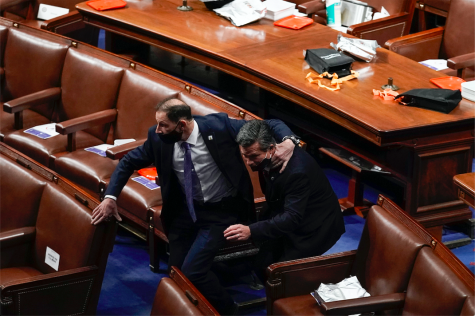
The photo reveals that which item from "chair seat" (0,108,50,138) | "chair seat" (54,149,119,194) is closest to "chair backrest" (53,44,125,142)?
"chair seat" (0,108,50,138)

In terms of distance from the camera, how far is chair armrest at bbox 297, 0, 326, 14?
549 centimetres

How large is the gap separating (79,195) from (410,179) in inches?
69.7

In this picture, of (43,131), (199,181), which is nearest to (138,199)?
(199,181)

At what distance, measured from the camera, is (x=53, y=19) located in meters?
5.74

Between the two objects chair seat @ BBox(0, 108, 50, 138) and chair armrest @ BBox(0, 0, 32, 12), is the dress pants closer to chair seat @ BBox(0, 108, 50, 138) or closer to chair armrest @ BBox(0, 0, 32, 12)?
chair seat @ BBox(0, 108, 50, 138)

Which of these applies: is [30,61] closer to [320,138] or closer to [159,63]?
[159,63]

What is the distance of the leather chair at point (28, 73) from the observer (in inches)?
183

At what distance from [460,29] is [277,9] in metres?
1.36

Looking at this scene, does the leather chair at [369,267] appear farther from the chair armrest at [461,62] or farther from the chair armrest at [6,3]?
the chair armrest at [6,3]

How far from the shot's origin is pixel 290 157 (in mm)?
2953

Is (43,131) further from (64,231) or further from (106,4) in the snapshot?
(64,231)

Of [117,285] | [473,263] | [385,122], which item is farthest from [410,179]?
[117,285]

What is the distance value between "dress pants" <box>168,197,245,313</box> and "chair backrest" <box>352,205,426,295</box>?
0.64m

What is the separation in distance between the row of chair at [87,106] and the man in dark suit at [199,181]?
29cm
